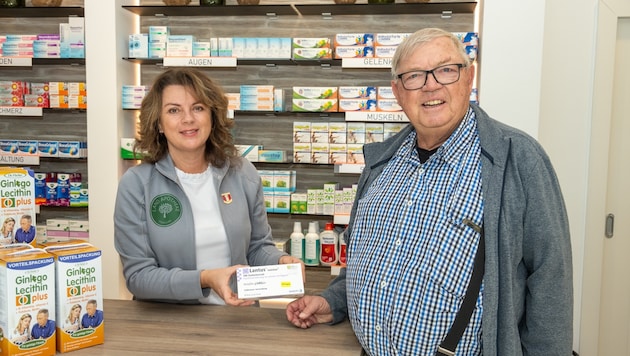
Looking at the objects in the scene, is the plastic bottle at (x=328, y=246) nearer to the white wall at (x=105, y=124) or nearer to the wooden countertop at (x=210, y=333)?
the white wall at (x=105, y=124)

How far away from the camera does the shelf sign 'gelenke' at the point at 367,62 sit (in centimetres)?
420

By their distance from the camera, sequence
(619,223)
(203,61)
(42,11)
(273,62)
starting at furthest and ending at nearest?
1. (42,11)
2. (273,62)
3. (203,61)
4. (619,223)

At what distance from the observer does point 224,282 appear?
195 cm

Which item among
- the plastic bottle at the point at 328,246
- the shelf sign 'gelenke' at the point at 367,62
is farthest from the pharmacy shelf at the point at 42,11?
the plastic bottle at the point at 328,246

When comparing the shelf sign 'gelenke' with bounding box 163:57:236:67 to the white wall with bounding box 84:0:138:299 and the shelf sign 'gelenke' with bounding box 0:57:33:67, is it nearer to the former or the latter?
the white wall with bounding box 84:0:138:299

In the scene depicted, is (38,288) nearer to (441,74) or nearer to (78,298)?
(78,298)

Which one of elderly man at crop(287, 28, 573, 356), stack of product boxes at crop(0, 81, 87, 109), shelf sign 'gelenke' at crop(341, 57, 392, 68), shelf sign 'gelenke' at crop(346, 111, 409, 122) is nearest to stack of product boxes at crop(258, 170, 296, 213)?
shelf sign 'gelenke' at crop(346, 111, 409, 122)

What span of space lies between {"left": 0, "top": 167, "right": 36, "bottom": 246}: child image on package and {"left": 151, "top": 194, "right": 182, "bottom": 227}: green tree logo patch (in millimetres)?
506

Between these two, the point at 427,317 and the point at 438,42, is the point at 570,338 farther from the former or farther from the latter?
the point at 438,42

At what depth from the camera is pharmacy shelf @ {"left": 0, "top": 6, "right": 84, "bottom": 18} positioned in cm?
484

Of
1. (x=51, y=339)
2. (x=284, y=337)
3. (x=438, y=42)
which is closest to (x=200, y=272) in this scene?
(x=284, y=337)

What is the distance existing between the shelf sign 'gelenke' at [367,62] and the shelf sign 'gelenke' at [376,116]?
0.36m

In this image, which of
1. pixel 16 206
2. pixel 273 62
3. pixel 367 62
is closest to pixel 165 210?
pixel 16 206

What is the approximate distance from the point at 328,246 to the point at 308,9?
1.96 m
